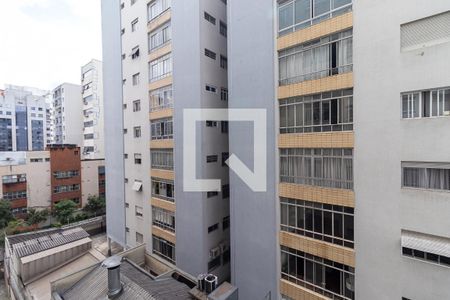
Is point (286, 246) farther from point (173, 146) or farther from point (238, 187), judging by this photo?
point (173, 146)

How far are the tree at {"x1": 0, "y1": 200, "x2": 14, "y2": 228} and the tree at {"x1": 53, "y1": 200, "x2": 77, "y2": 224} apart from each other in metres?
4.16

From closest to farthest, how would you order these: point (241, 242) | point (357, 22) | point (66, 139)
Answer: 1. point (357, 22)
2. point (241, 242)
3. point (66, 139)

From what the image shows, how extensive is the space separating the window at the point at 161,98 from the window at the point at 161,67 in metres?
0.93

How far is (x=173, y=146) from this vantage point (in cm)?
1548

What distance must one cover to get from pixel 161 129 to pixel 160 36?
6340mm

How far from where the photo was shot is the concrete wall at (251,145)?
1109cm

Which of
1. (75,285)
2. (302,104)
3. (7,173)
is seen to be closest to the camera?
(302,104)

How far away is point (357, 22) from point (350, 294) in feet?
33.4

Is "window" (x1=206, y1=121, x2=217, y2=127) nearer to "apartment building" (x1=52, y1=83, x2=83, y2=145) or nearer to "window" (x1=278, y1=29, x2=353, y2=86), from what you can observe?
"window" (x1=278, y1=29, x2=353, y2=86)

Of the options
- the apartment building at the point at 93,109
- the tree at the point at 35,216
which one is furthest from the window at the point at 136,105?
the apartment building at the point at 93,109

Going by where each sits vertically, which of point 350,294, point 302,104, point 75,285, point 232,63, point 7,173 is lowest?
point 75,285

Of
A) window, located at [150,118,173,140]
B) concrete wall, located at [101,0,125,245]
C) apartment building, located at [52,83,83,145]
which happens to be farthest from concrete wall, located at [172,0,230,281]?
apartment building, located at [52,83,83,145]

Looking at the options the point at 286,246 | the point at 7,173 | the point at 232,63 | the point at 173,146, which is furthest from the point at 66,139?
the point at 286,246

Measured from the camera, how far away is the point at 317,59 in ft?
32.2
